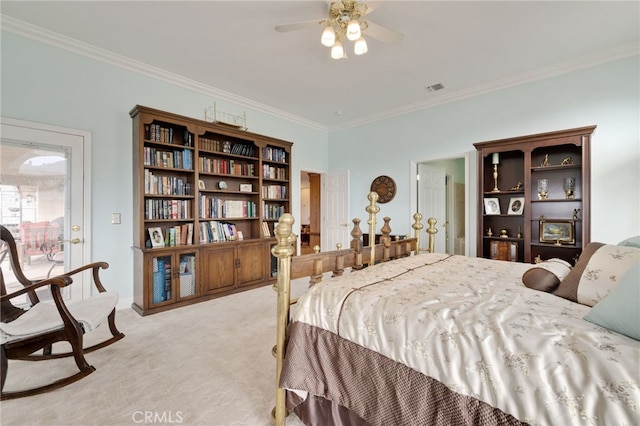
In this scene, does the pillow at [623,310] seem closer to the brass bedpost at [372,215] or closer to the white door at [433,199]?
the brass bedpost at [372,215]

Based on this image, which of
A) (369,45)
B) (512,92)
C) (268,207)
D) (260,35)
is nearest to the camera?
(260,35)

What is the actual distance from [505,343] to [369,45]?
9.97ft

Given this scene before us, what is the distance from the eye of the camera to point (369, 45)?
116 inches

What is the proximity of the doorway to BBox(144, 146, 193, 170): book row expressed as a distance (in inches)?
141

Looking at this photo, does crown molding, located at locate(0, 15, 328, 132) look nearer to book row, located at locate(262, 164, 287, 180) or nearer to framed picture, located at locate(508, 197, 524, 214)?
book row, located at locate(262, 164, 287, 180)

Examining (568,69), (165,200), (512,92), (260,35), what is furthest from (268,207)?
(568,69)

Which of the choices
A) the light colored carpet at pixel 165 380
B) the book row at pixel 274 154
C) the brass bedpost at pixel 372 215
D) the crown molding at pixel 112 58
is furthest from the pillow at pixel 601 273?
the crown molding at pixel 112 58

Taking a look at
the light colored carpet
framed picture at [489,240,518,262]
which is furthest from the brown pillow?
framed picture at [489,240,518,262]

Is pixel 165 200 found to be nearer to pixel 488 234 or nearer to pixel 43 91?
pixel 43 91

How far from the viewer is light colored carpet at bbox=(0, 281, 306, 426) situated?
1.53 meters

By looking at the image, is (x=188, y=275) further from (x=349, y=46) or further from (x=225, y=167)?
(x=349, y=46)

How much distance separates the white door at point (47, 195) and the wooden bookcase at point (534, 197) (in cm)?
478

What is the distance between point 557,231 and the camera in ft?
10.8

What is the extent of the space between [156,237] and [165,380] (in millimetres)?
1866
